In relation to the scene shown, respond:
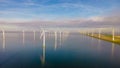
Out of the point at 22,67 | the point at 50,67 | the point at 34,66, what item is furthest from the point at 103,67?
the point at 22,67

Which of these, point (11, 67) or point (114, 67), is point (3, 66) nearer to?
point (11, 67)

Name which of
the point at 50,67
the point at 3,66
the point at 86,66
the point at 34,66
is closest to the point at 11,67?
the point at 3,66

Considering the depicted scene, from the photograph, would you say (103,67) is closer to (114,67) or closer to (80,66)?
(114,67)

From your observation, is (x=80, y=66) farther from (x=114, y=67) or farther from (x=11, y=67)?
(x=11, y=67)

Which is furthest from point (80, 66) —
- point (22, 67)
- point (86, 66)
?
point (22, 67)

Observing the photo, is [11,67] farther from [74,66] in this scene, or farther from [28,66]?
[74,66]

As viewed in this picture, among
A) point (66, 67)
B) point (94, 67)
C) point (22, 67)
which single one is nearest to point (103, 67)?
point (94, 67)
